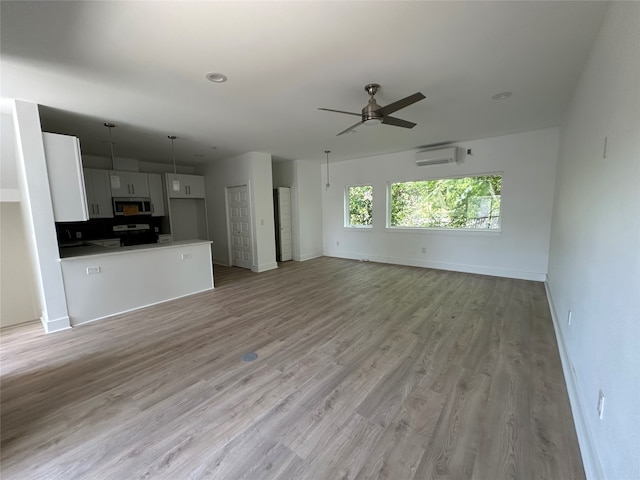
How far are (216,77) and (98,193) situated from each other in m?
4.78

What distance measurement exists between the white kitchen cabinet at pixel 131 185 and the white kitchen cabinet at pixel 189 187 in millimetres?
505

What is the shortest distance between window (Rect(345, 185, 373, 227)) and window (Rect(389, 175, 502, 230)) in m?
0.61

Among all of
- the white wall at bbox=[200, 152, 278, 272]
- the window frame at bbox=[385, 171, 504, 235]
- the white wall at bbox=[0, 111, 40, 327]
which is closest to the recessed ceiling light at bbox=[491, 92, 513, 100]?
the window frame at bbox=[385, 171, 504, 235]

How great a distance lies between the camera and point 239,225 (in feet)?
20.6

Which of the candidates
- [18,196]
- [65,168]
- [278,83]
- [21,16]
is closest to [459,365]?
[278,83]

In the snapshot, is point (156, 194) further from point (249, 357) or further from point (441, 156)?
point (441, 156)

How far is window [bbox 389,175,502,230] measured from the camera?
201 inches

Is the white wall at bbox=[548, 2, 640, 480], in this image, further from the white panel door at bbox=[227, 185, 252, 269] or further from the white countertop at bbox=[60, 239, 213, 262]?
the white panel door at bbox=[227, 185, 252, 269]

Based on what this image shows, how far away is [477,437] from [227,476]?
1498mm

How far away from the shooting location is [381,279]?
5086 millimetres

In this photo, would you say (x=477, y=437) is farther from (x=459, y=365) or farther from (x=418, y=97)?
(x=418, y=97)

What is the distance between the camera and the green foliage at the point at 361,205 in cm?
673

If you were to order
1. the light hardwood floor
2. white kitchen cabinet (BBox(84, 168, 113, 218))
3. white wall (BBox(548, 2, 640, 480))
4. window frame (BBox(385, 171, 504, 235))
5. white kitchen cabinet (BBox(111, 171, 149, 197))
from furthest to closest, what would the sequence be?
white kitchen cabinet (BBox(111, 171, 149, 197)) < white kitchen cabinet (BBox(84, 168, 113, 218)) < window frame (BBox(385, 171, 504, 235)) < the light hardwood floor < white wall (BBox(548, 2, 640, 480))

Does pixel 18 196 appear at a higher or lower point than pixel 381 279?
higher
